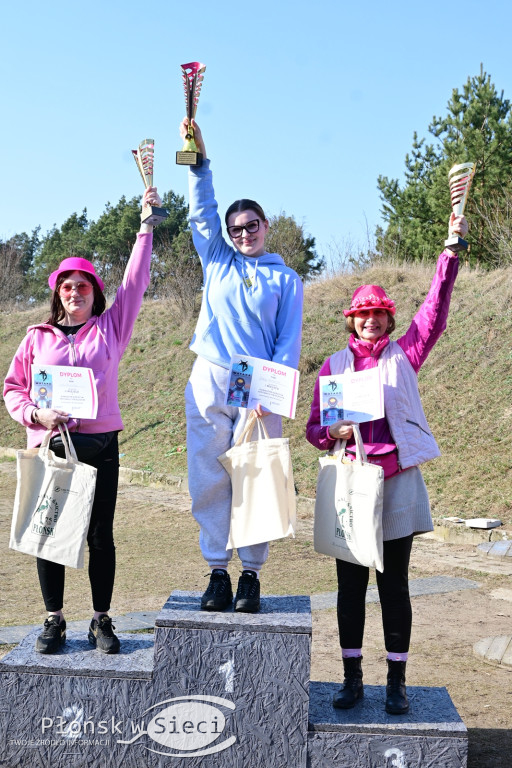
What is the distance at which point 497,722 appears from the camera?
14.5 feet

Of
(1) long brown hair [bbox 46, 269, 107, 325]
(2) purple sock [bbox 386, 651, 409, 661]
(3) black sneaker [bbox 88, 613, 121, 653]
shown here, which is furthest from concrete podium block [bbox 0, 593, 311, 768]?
(1) long brown hair [bbox 46, 269, 107, 325]

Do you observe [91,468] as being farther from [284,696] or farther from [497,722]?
[497,722]

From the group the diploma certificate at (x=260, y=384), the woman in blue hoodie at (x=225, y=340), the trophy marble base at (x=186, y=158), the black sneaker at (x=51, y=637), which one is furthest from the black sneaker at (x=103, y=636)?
the trophy marble base at (x=186, y=158)

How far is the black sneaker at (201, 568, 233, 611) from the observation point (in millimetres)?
3779

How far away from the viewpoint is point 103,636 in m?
3.90

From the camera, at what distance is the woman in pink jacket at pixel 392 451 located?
3.71 m

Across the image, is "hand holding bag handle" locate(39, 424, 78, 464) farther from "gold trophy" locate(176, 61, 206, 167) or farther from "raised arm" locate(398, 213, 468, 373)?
"raised arm" locate(398, 213, 468, 373)

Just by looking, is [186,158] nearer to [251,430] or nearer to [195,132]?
[195,132]

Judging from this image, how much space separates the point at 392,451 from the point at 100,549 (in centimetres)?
142

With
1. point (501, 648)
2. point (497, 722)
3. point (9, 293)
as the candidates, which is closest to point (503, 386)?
point (501, 648)

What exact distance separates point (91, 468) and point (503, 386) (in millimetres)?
10606

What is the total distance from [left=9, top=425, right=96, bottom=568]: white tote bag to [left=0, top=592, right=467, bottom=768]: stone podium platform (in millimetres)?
482

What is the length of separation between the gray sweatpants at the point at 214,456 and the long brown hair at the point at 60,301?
2.19 ft

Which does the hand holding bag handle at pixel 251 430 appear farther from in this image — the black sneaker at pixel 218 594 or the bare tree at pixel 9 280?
the bare tree at pixel 9 280
